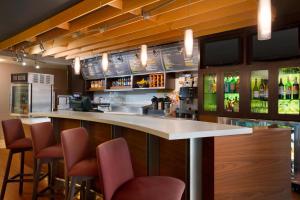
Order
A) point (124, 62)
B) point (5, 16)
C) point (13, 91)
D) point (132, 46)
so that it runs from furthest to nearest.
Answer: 1. point (13, 91)
2. point (124, 62)
3. point (132, 46)
4. point (5, 16)

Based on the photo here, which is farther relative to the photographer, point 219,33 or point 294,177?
point 219,33

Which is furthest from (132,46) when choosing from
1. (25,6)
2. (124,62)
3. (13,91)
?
(13,91)

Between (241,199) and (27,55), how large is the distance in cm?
581

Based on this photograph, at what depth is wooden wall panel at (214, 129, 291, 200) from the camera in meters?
1.70

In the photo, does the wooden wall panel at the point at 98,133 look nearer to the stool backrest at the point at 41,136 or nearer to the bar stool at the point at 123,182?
the stool backrest at the point at 41,136

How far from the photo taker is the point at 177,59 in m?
4.88

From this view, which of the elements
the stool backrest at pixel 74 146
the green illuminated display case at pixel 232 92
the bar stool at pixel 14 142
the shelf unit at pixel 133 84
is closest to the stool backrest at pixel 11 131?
the bar stool at pixel 14 142

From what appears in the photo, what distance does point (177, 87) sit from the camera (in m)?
5.26

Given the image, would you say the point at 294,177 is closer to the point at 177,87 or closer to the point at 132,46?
the point at 177,87

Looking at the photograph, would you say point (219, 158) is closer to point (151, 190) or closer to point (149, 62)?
point (151, 190)

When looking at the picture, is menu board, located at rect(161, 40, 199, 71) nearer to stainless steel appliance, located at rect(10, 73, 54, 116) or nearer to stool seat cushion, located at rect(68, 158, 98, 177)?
stool seat cushion, located at rect(68, 158, 98, 177)

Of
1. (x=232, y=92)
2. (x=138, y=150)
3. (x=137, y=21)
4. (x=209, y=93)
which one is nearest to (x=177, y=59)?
(x=209, y=93)

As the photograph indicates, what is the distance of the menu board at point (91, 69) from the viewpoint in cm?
678

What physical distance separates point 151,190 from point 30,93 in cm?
546
